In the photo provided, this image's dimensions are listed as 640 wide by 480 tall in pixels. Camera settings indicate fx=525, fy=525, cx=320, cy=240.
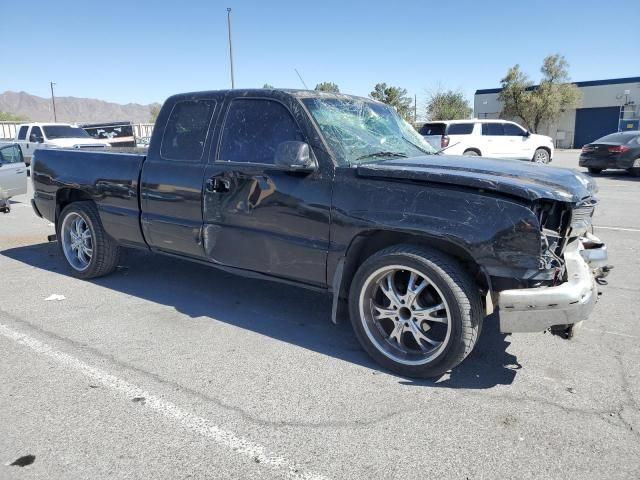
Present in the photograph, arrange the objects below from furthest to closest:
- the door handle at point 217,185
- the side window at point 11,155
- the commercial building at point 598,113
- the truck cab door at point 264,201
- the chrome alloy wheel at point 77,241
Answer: the commercial building at point 598,113, the side window at point 11,155, the chrome alloy wheel at point 77,241, the door handle at point 217,185, the truck cab door at point 264,201

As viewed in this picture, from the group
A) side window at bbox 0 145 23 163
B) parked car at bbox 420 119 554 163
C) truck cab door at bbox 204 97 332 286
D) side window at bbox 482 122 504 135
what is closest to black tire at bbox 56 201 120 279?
truck cab door at bbox 204 97 332 286

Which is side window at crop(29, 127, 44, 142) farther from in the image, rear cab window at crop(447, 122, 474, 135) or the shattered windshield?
the shattered windshield

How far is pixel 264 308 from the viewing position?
15.7ft

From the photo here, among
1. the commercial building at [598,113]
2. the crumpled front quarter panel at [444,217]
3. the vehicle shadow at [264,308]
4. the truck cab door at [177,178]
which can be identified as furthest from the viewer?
the commercial building at [598,113]

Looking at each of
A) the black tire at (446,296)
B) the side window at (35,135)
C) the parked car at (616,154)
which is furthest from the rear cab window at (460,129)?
the black tire at (446,296)

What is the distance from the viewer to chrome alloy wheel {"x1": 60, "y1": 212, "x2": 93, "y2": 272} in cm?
570

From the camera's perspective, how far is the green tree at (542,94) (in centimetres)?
4312

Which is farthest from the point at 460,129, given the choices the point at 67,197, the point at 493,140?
the point at 67,197

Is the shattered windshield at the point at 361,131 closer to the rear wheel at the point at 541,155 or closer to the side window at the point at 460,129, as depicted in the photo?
the side window at the point at 460,129

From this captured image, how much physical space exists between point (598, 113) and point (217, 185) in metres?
47.7

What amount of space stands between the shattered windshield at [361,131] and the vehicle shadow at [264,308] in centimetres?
141

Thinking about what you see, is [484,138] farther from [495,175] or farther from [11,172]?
[495,175]

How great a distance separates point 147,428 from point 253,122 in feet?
7.98

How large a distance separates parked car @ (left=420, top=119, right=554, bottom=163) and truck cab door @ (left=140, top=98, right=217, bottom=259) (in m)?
14.7
